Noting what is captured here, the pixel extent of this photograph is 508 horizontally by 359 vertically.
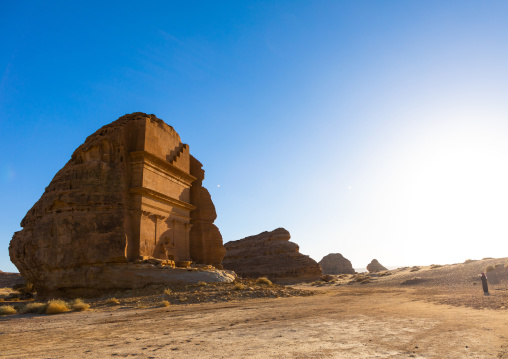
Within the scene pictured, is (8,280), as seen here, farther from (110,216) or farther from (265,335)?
(265,335)

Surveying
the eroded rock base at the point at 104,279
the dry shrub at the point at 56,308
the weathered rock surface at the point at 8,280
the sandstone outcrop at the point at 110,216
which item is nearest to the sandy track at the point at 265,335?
the dry shrub at the point at 56,308

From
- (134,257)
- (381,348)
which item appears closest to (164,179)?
(134,257)

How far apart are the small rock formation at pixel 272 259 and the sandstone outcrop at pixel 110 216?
83.8ft

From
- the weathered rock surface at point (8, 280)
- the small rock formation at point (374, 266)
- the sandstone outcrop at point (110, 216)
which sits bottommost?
the small rock formation at point (374, 266)

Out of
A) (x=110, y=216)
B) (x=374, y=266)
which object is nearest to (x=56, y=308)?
(x=110, y=216)

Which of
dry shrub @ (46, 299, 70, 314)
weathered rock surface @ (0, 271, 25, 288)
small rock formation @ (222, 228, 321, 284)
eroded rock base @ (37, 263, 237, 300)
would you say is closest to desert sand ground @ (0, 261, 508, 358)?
dry shrub @ (46, 299, 70, 314)

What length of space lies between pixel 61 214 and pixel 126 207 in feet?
9.52

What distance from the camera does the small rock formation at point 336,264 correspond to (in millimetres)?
68625

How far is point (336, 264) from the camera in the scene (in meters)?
69.9

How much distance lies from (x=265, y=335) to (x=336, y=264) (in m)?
67.9

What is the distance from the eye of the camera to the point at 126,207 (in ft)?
55.6

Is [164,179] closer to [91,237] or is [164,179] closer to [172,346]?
[91,237]

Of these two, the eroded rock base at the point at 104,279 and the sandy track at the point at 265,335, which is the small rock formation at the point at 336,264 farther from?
the sandy track at the point at 265,335

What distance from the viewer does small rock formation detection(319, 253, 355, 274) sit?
68625mm
